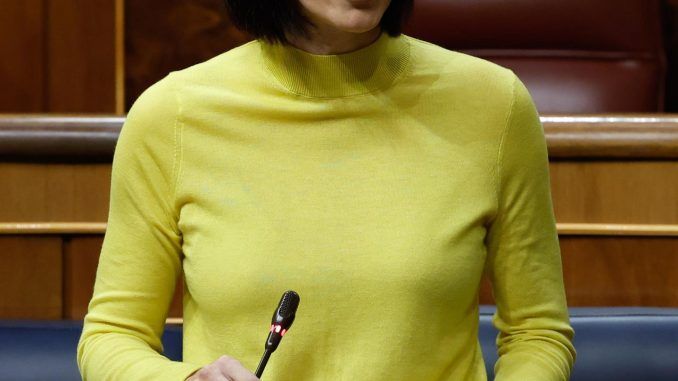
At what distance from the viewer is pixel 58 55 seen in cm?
150

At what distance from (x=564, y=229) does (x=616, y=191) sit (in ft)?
0.19

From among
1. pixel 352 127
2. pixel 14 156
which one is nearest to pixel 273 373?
pixel 352 127

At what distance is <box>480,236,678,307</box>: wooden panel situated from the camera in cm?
92

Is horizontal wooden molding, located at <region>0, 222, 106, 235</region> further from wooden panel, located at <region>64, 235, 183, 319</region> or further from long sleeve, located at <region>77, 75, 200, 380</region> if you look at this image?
long sleeve, located at <region>77, 75, 200, 380</region>

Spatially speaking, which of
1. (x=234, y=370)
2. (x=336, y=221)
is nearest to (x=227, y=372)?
(x=234, y=370)

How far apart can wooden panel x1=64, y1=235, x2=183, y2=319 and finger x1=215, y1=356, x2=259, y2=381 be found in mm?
396

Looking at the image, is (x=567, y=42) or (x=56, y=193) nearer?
(x=56, y=193)

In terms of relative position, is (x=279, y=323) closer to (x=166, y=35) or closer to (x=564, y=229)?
(x=564, y=229)

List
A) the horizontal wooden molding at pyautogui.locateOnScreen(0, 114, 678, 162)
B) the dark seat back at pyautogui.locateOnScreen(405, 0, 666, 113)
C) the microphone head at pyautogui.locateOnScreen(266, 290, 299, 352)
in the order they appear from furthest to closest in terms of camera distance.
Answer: the dark seat back at pyautogui.locateOnScreen(405, 0, 666, 113) → the horizontal wooden molding at pyautogui.locateOnScreen(0, 114, 678, 162) → the microphone head at pyautogui.locateOnScreen(266, 290, 299, 352)

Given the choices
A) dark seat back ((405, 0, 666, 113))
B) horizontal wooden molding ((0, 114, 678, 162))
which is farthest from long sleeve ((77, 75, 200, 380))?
dark seat back ((405, 0, 666, 113))

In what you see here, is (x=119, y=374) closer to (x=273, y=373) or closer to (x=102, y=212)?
(x=273, y=373)

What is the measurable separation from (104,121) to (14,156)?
0.08 metres

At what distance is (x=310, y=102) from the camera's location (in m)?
0.63

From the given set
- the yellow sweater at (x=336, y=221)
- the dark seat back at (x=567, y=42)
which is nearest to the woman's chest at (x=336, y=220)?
the yellow sweater at (x=336, y=221)
